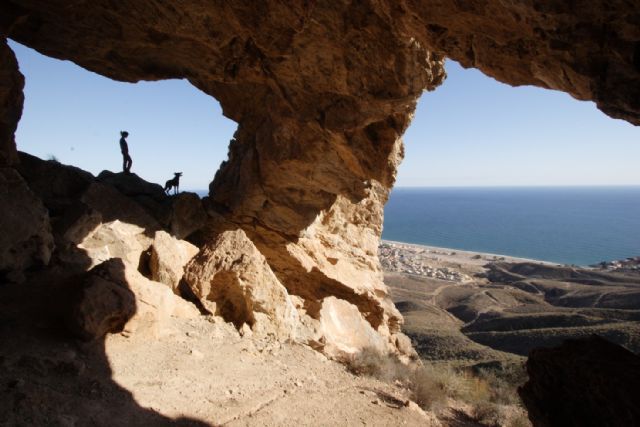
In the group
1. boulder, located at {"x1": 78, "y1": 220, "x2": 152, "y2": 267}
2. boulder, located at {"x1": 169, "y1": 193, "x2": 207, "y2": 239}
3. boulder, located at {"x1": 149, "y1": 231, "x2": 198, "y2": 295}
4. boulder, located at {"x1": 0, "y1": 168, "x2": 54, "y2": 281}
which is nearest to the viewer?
boulder, located at {"x1": 0, "y1": 168, "x2": 54, "y2": 281}

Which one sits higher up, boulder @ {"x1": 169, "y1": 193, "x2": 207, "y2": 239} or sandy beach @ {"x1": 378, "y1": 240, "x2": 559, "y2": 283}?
sandy beach @ {"x1": 378, "y1": 240, "x2": 559, "y2": 283}

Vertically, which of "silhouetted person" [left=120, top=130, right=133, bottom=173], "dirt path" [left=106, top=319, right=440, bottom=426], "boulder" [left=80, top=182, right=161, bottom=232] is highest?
"silhouetted person" [left=120, top=130, right=133, bottom=173]

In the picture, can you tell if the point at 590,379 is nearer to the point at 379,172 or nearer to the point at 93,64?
the point at 379,172

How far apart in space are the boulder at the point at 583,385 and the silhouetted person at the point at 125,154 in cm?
1365

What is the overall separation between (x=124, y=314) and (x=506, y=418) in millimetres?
7829

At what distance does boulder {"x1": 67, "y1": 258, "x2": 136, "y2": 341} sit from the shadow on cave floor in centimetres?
22

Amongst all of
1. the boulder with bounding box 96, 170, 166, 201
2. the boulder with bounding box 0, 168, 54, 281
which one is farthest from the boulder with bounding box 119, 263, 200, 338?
the boulder with bounding box 96, 170, 166, 201

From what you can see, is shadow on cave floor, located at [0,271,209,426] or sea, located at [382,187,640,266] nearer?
shadow on cave floor, located at [0,271,209,426]

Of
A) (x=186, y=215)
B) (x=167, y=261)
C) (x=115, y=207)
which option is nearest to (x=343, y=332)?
(x=167, y=261)

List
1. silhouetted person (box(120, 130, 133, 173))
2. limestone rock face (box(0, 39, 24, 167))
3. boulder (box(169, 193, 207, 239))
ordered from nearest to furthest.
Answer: limestone rock face (box(0, 39, 24, 167)), boulder (box(169, 193, 207, 239)), silhouetted person (box(120, 130, 133, 173))

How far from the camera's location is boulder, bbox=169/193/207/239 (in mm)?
12164

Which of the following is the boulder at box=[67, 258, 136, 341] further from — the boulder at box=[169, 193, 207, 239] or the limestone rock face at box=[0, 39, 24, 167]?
the boulder at box=[169, 193, 207, 239]

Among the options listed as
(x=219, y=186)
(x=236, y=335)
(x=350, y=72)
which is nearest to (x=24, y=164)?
(x=219, y=186)

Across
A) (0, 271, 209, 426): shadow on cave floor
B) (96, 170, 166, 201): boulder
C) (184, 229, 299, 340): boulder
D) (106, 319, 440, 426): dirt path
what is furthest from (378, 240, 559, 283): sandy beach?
(0, 271, 209, 426): shadow on cave floor
